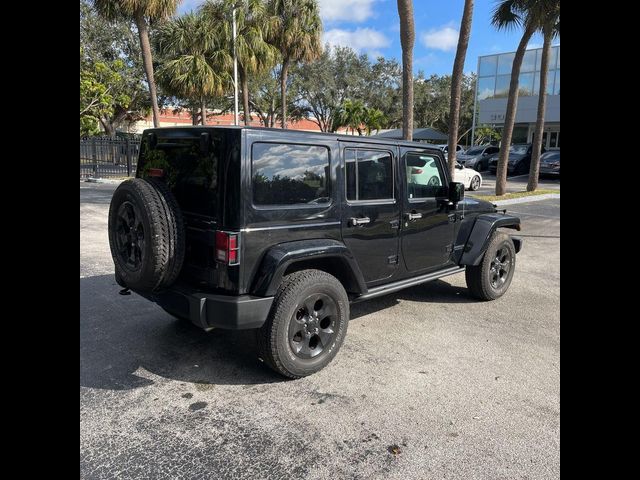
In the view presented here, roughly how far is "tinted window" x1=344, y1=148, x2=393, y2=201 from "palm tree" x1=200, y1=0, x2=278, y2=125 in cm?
1639

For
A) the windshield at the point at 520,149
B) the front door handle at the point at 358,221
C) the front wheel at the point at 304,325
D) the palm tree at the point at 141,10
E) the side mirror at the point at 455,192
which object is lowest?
the front wheel at the point at 304,325

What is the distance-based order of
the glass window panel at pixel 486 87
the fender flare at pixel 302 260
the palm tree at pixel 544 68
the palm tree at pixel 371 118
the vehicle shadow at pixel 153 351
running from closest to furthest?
the fender flare at pixel 302 260, the vehicle shadow at pixel 153 351, the palm tree at pixel 544 68, the palm tree at pixel 371 118, the glass window panel at pixel 486 87

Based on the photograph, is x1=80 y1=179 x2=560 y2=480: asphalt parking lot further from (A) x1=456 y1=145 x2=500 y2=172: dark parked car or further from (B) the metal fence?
(A) x1=456 y1=145 x2=500 y2=172: dark parked car

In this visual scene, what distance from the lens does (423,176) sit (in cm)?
463

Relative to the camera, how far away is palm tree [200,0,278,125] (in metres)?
19.6

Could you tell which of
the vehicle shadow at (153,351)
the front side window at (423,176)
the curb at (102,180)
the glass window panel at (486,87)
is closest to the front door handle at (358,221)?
the front side window at (423,176)

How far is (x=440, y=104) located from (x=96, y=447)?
5077 cm

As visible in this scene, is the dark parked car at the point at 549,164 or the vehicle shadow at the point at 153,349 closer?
the vehicle shadow at the point at 153,349

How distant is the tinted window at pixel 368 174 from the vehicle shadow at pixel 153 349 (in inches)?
56.4

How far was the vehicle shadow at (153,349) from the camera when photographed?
11.5ft

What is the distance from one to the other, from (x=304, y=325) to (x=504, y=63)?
1484 inches

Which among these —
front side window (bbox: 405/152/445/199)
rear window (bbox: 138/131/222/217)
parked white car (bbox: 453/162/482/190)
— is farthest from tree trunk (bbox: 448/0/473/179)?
rear window (bbox: 138/131/222/217)

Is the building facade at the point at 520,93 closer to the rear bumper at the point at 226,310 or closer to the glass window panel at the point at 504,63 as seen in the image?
the glass window panel at the point at 504,63
